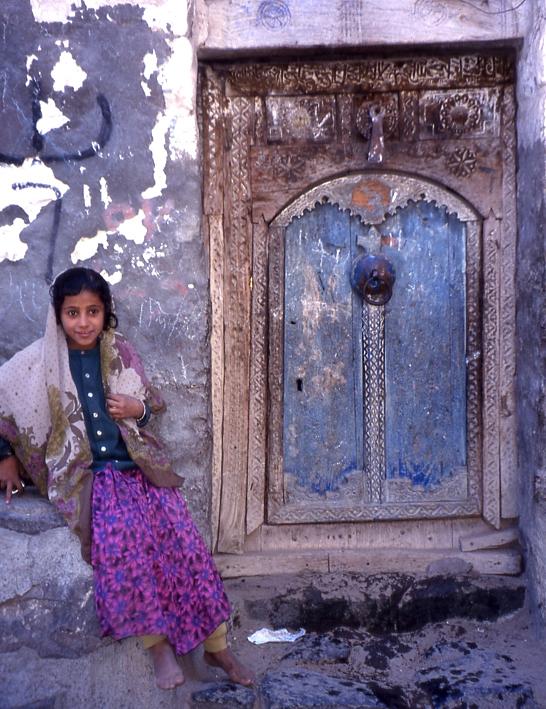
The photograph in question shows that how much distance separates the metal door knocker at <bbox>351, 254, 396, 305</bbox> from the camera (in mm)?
3650

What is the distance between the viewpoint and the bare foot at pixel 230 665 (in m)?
2.96

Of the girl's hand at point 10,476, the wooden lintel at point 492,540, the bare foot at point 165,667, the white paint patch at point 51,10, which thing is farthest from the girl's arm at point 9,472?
the wooden lintel at point 492,540

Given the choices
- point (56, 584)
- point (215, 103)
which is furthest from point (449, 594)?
point (215, 103)

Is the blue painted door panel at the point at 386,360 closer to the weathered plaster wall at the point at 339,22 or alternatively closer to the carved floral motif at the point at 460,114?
the carved floral motif at the point at 460,114

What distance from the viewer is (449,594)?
3.60m

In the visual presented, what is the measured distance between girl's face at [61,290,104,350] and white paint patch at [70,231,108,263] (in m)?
0.46

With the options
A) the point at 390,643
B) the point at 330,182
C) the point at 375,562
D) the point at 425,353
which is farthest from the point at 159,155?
the point at 390,643

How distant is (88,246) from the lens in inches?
127

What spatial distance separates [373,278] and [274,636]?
158cm

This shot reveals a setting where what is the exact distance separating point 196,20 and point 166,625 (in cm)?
228

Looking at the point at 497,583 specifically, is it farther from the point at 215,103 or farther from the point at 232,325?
the point at 215,103

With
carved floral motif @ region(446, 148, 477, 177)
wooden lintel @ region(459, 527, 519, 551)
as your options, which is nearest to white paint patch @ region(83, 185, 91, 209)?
carved floral motif @ region(446, 148, 477, 177)

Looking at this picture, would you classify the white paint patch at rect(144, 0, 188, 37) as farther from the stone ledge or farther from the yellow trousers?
the yellow trousers

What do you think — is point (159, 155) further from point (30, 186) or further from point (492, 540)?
point (492, 540)
